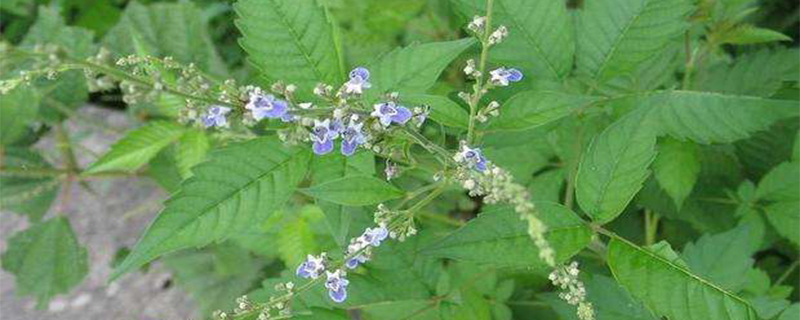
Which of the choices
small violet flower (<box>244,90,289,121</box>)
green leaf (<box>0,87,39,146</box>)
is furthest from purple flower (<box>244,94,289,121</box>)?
green leaf (<box>0,87,39,146</box>)

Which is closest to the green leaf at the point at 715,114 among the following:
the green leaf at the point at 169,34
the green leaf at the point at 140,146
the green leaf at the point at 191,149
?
the green leaf at the point at 191,149

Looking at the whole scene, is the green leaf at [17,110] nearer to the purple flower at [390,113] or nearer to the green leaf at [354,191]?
the green leaf at [354,191]

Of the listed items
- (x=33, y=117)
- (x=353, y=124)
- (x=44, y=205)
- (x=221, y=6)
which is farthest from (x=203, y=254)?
(x=353, y=124)

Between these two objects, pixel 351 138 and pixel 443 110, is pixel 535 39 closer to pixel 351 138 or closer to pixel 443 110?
pixel 443 110

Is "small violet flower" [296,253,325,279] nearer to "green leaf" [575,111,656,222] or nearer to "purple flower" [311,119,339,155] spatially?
"purple flower" [311,119,339,155]

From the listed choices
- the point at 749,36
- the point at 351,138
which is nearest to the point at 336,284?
the point at 351,138
